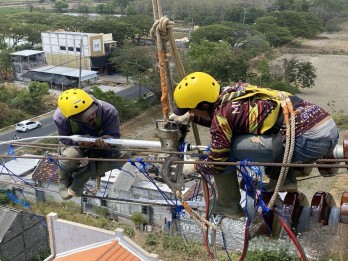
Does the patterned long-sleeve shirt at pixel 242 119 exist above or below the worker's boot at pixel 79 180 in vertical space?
above

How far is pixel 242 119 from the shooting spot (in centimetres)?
319

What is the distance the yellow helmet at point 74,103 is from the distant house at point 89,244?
14.2 feet

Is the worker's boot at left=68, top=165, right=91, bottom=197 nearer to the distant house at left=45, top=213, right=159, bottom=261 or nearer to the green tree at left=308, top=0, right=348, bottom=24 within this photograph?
the distant house at left=45, top=213, right=159, bottom=261

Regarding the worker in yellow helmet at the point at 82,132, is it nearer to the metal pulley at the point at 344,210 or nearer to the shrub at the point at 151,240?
the metal pulley at the point at 344,210

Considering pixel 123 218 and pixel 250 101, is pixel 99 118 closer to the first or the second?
pixel 250 101

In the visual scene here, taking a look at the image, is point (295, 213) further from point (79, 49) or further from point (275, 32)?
point (275, 32)

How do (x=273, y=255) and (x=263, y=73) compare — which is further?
(x=263, y=73)

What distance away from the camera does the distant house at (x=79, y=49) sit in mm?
28688

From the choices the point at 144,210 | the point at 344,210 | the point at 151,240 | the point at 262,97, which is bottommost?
the point at 151,240

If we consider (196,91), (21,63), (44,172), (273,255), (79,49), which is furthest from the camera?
(79,49)

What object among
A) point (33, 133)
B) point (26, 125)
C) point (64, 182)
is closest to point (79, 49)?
point (26, 125)

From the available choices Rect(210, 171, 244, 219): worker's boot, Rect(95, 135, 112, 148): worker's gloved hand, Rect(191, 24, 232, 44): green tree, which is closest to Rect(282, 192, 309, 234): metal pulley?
Rect(210, 171, 244, 219): worker's boot

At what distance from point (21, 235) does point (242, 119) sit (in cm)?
873

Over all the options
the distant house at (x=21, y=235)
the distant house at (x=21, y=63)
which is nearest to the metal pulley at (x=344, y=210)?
the distant house at (x=21, y=235)
